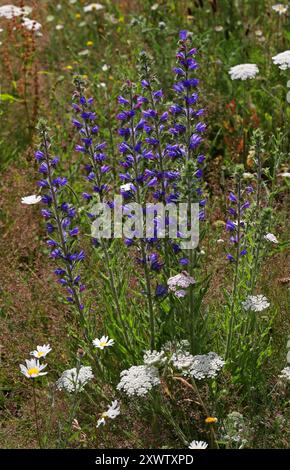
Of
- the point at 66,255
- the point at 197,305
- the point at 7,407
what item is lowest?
the point at 7,407

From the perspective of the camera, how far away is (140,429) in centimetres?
321

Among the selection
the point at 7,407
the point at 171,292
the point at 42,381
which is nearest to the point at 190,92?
the point at 171,292

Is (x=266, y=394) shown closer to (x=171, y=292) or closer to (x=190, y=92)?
(x=171, y=292)

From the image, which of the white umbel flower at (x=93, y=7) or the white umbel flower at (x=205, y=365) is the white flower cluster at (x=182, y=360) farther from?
the white umbel flower at (x=93, y=7)

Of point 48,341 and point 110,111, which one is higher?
point 110,111

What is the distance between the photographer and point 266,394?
3.36 m

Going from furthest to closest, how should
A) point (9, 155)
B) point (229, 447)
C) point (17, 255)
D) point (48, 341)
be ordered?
point (9, 155) → point (17, 255) → point (48, 341) → point (229, 447)

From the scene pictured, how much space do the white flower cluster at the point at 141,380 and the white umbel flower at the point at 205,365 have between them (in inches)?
6.6

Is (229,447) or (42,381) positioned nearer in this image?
(229,447)

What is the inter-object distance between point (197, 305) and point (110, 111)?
2.98m

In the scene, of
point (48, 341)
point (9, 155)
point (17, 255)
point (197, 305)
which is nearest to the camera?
point (197, 305)

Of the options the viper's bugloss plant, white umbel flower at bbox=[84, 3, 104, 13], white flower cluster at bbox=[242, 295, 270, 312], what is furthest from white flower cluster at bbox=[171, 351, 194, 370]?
white umbel flower at bbox=[84, 3, 104, 13]

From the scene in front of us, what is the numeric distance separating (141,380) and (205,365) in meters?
0.29

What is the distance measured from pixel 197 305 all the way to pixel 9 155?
309 centimetres
